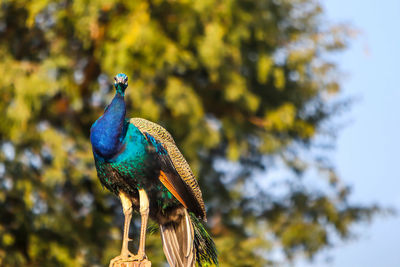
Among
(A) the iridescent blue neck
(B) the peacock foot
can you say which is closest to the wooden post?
(B) the peacock foot

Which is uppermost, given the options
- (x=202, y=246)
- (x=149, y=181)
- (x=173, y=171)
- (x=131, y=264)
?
(x=173, y=171)

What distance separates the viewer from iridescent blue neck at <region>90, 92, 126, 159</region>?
4351 mm

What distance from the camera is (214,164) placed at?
13797 millimetres

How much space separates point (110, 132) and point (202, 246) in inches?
44.6

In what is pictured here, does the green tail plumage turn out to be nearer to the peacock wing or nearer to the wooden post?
the peacock wing

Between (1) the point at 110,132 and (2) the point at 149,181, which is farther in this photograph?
(2) the point at 149,181

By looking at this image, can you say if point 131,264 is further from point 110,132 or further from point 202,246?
point 110,132

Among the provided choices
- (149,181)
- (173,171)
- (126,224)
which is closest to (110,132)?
(149,181)

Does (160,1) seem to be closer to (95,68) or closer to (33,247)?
(95,68)

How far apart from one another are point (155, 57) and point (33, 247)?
3.42 meters

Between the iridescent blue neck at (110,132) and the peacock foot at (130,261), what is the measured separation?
2.25 ft

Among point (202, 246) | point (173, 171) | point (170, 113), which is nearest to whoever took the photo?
point (173, 171)

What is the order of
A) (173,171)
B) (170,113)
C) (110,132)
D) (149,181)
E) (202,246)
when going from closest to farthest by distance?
(110,132), (149,181), (173,171), (202,246), (170,113)

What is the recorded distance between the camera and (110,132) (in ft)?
14.3
